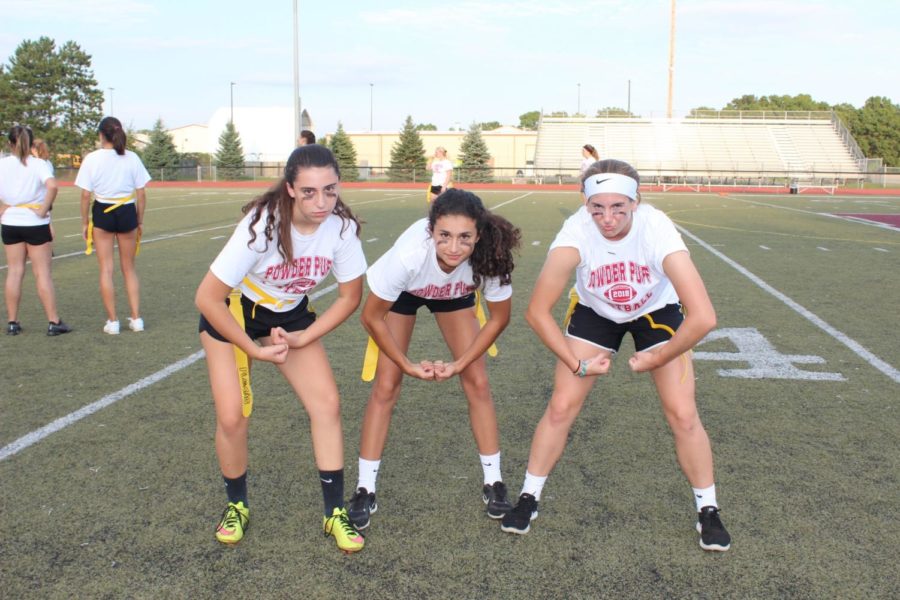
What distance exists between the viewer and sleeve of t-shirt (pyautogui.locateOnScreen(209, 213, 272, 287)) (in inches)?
129

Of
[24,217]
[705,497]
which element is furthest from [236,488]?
[24,217]

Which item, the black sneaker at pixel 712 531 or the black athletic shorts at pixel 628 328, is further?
the black athletic shorts at pixel 628 328

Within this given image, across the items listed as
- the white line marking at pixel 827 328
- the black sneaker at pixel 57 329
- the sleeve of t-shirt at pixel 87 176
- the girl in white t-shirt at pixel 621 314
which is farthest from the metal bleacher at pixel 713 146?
the girl in white t-shirt at pixel 621 314

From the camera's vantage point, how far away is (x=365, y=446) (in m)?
3.94

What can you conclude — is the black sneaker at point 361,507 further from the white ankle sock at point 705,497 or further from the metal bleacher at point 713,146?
the metal bleacher at point 713,146

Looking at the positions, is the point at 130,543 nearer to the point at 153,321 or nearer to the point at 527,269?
the point at 153,321

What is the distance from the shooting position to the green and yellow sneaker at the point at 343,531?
11.3 feet

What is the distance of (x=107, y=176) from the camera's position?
736 cm

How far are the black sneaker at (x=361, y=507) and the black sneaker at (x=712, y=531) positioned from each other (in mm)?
1501

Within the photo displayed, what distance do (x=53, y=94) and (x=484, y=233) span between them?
258 feet

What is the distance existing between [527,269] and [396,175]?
141 feet

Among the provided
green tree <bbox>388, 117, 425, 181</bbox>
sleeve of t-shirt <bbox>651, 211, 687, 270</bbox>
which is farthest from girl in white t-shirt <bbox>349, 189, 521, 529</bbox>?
green tree <bbox>388, 117, 425, 181</bbox>

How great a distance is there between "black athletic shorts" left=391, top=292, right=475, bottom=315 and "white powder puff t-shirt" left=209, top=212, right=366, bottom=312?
0.33 m

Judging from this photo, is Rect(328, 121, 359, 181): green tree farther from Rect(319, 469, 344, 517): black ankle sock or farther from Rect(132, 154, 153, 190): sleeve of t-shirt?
Rect(319, 469, 344, 517): black ankle sock
